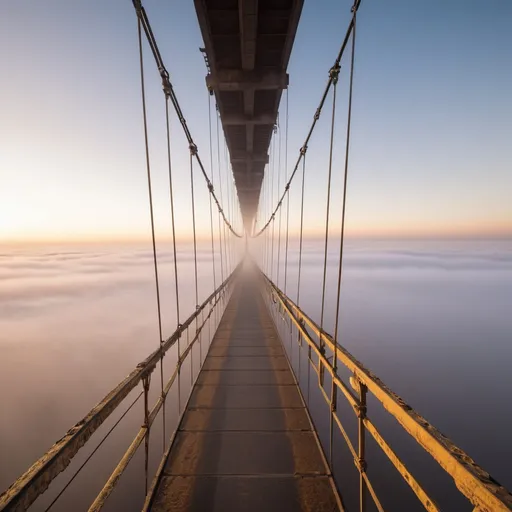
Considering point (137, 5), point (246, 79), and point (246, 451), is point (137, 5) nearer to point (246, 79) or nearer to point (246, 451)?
point (246, 79)

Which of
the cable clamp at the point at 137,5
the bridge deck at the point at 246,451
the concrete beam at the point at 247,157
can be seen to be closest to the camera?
the bridge deck at the point at 246,451

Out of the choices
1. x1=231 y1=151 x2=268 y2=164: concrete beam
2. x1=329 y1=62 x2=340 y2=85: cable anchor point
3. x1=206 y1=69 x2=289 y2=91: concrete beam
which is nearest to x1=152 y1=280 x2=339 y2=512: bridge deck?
x1=329 y1=62 x2=340 y2=85: cable anchor point

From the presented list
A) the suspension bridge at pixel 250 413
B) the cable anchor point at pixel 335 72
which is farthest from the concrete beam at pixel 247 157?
the cable anchor point at pixel 335 72

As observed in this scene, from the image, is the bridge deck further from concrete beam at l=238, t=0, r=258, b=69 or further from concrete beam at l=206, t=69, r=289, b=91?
concrete beam at l=206, t=69, r=289, b=91

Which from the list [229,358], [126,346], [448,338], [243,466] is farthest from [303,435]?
[448,338]

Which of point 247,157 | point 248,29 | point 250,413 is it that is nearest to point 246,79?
point 248,29

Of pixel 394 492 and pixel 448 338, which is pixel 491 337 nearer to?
pixel 448 338

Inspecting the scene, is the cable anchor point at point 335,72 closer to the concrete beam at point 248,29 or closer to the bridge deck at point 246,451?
the concrete beam at point 248,29

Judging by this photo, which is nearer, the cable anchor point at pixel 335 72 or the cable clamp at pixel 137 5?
the cable clamp at pixel 137 5
